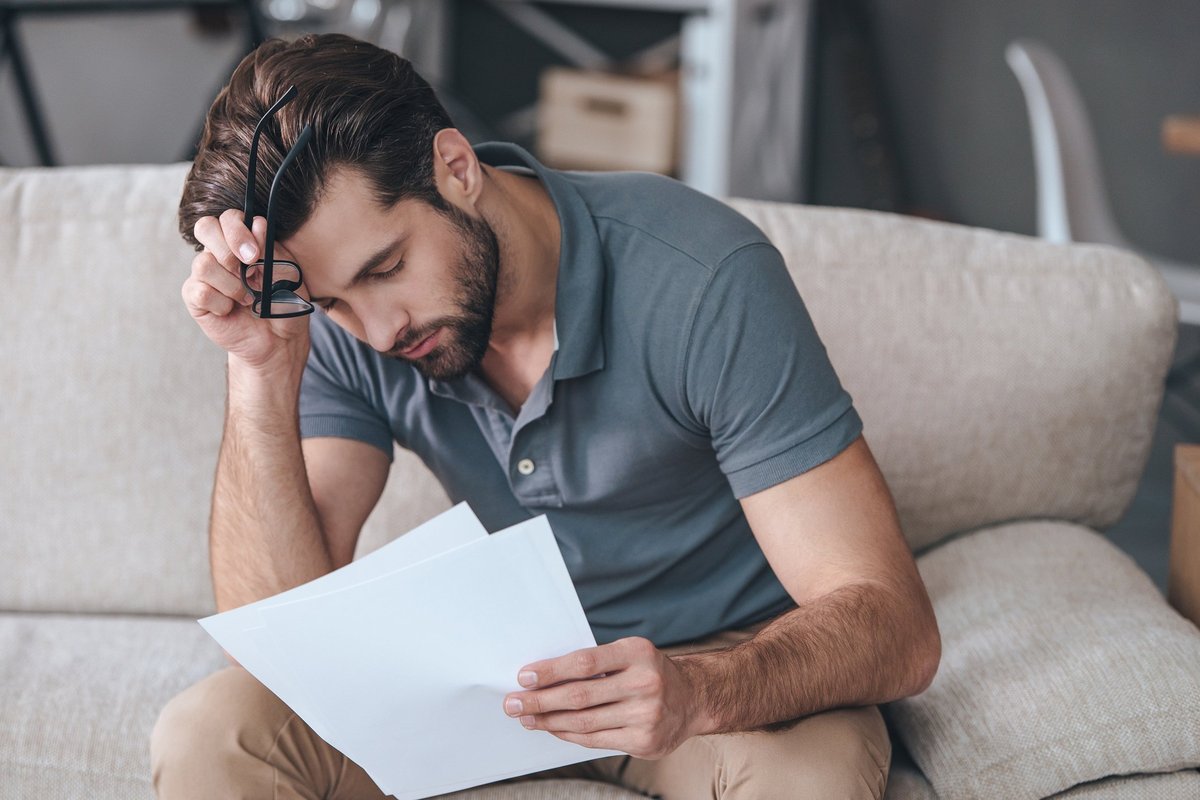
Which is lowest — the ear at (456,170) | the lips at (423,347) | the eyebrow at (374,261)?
the lips at (423,347)

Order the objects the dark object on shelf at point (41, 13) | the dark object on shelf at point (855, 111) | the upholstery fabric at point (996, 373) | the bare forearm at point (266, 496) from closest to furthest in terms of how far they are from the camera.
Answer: the bare forearm at point (266, 496) → the upholstery fabric at point (996, 373) → the dark object on shelf at point (41, 13) → the dark object on shelf at point (855, 111)

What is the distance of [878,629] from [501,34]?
149 inches

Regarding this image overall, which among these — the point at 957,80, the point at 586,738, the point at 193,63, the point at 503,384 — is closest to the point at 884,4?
the point at 957,80

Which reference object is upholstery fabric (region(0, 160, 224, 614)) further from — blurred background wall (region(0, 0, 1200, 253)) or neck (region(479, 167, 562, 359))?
blurred background wall (region(0, 0, 1200, 253))

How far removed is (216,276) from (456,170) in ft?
0.83

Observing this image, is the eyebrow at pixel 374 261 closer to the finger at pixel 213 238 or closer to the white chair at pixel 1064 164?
the finger at pixel 213 238

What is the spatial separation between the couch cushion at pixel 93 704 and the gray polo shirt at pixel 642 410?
241 millimetres

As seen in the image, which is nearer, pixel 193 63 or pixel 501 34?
pixel 193 63

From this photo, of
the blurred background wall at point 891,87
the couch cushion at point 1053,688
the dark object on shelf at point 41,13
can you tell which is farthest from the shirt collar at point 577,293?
the blurred background wall at point 891,87

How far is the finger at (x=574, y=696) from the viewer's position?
899 mm

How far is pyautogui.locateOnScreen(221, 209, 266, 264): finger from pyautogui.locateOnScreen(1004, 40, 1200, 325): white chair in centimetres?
196

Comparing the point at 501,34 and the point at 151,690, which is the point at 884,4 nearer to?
the point at 501,34

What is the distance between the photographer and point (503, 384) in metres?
1.29

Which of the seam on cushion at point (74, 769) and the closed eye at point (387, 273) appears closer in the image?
the closed eye at point (387, 273)
